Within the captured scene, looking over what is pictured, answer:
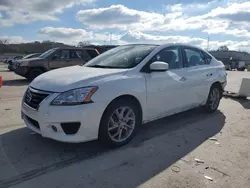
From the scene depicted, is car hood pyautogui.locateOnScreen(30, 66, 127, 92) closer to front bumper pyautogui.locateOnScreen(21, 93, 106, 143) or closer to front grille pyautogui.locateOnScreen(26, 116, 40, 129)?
front bumper pyautogui.locateOnScreen(21, 93, 106, 143)

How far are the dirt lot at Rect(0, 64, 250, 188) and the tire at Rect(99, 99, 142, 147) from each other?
6.0 inches

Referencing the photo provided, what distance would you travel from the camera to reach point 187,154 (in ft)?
12.1

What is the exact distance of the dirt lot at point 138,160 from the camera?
289 centimetres

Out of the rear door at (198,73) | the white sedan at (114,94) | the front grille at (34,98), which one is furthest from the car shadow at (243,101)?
the front grille at (34,98)

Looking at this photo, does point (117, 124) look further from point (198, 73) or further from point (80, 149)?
point (198, 73)

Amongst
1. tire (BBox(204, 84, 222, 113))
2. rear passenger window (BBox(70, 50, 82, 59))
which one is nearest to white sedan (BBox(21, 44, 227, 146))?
tire (BBox(204, 84, 222, 113))

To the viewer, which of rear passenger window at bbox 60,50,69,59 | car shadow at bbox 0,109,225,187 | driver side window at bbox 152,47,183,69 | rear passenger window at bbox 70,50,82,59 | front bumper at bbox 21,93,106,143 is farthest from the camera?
rear passenger window at bbox 70,50,82,59

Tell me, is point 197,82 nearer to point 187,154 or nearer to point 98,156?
point 187,154

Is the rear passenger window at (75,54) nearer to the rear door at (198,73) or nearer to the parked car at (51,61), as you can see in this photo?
the parked car at (51,61)

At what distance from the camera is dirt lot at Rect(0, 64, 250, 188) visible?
2.89 metres

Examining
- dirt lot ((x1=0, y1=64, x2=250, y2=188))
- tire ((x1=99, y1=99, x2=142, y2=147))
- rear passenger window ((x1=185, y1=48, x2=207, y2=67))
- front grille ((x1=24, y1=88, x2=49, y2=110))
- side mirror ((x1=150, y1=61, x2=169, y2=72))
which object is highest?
rear passenger window ((x1=185, y1=48, x2=207, y2=67))

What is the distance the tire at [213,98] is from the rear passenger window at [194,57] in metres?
0.76

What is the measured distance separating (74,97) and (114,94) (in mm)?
584

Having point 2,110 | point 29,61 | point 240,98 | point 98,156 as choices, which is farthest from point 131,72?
point 29,61
